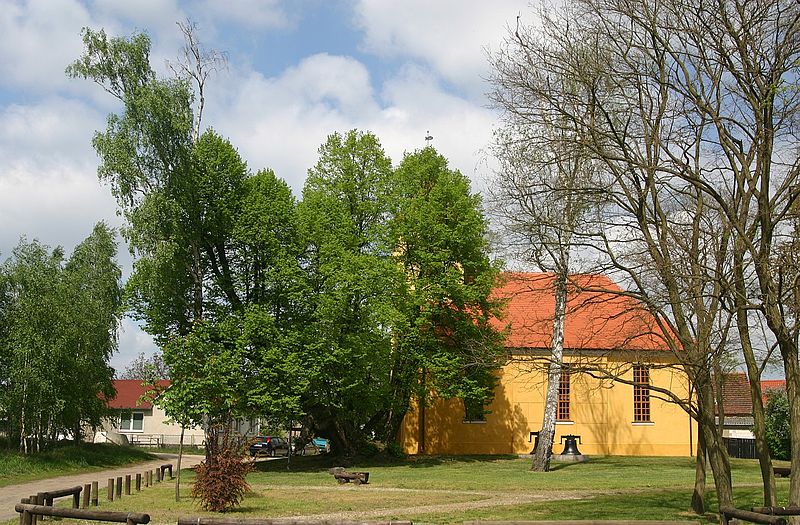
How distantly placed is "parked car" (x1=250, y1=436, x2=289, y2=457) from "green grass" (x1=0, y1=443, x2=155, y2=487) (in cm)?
906

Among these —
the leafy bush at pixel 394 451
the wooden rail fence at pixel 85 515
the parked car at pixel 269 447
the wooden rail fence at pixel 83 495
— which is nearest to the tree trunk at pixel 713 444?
the wooden rail fence at pixel 85 515

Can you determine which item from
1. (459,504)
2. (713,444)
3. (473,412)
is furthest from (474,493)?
(473,412)

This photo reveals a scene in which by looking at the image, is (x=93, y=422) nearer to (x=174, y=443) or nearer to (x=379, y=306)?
(x=379, y=306)

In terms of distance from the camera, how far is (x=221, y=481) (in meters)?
18.7

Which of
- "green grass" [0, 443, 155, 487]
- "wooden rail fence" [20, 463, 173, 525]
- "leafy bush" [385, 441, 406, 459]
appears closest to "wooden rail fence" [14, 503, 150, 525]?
"wooden rail fence" [20, 463, 173, 525]

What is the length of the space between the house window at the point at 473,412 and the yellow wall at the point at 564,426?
21 centimetres

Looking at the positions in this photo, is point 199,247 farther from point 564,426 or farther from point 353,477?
point 564,426

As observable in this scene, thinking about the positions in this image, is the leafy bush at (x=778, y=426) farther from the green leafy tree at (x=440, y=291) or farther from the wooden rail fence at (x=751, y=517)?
the wooden rail fence at (x=751, y=517)

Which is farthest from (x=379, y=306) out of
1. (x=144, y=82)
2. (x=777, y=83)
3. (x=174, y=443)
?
(x=174, y=443)

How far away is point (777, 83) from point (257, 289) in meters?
25.1

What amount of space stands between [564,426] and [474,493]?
2012 centimetres

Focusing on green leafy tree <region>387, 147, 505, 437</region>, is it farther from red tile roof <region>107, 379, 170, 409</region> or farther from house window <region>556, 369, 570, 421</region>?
red tile roof <region>107, 379, 170, 409</region>

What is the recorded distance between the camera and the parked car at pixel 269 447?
51.2 meters

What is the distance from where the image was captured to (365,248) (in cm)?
3591
